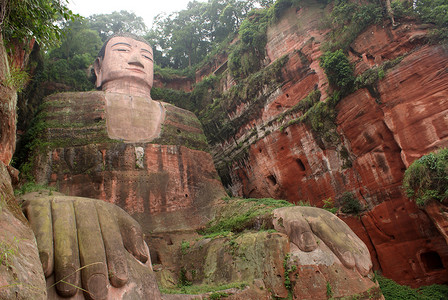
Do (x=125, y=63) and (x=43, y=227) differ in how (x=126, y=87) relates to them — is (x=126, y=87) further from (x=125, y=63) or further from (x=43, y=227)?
(x=43, y=227)

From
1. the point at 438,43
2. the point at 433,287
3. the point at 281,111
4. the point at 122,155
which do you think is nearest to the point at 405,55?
the point at 438,43

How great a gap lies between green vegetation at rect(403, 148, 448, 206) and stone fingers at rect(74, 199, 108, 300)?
9560 mm

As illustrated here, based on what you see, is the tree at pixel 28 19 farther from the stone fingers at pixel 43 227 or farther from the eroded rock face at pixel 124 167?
the eroded rock face at pixel 124 167

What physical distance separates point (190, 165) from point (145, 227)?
3.52 meters

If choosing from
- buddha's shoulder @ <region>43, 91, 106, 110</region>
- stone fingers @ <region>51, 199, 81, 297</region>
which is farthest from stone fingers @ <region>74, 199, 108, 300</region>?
buddha's shoulder @ <region>43, 91, 106, 110</region>

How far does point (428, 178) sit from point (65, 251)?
10.3 metres

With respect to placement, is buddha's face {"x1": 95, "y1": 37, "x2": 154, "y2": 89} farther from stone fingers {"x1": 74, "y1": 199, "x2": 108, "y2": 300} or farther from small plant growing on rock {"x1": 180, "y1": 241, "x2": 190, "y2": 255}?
stone fingers {"x1": 74, "y1": 199, "x2": 108, "y2": 300}

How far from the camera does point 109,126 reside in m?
14.3

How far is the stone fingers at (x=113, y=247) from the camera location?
5797 mm

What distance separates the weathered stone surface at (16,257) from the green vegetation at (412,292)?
1042 centimetres

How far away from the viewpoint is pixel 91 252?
19.0ft

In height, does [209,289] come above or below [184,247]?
below

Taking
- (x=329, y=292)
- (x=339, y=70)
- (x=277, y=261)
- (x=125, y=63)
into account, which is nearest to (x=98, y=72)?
(x=125, y=63)

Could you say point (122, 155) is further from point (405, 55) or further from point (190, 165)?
point (405, 55)
